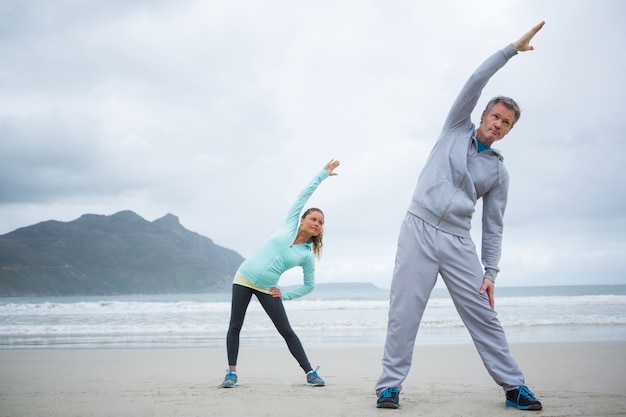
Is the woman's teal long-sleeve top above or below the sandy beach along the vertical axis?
above

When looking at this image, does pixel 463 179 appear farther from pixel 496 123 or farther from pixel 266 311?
pixel 266 311

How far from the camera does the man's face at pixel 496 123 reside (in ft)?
10.3

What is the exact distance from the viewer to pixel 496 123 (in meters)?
3.18

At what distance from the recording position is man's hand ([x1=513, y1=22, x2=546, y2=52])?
9.41 ft

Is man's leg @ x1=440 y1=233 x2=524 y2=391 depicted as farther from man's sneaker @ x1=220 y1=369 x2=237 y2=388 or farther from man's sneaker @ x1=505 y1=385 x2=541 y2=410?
man's sneaker @ x1=220 y1=369 x2=237 y2=388

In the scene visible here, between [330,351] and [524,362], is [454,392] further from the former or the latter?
[330,351]

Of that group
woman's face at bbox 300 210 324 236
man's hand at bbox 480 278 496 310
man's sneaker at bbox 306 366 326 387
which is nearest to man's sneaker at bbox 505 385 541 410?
man's hand at bbox 480 278 496 310

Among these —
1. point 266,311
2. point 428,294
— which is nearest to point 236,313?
point 266,311

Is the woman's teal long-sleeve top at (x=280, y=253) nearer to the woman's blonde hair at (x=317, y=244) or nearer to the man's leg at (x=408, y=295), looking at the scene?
the woman's blonde hair at (x=317, y=244)

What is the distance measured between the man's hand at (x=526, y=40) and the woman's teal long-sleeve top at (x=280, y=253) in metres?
1.95

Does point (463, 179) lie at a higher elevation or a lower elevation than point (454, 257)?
higher

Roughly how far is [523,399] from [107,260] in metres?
85.9

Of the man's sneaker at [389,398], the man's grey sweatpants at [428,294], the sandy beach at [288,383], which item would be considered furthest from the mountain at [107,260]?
the man's grey sweatpants at [428,294]

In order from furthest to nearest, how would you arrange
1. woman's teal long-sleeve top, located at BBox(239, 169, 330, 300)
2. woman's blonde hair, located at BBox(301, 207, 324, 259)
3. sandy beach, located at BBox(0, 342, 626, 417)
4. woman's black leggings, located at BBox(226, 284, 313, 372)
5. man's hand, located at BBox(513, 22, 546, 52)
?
1. woman's blonde hair, located at BBox(301, 207, 324, 259)
2. woman's black leggings, located at BBox(226, 284, 313, 372)
3. woman's teal long-sleeve top, located at BBox(239, 169, 330, 300)
4. sandy beach, located at BBox(0, 342, 626, 417)
5. man's hand, located at BBox(513, 22, 546, 52)
